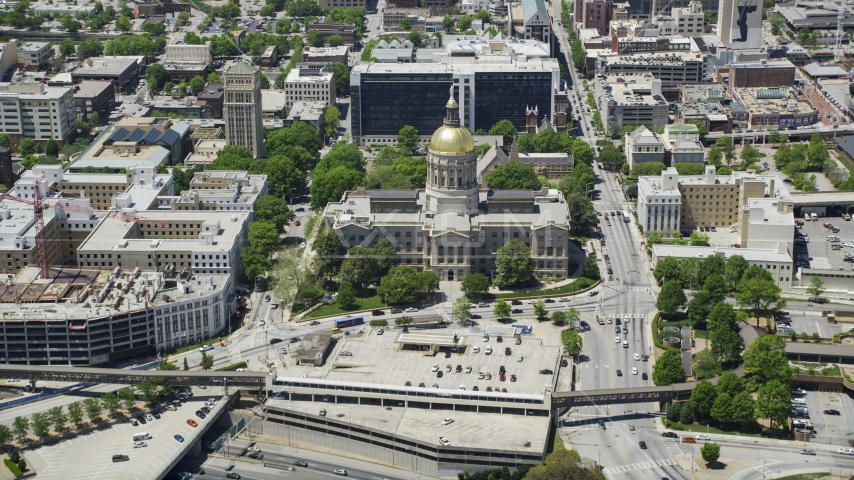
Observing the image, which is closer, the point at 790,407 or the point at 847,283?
the point at 790,407

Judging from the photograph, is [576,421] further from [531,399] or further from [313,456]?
[313,456]

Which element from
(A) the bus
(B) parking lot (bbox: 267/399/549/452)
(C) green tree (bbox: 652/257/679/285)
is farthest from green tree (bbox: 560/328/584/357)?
(A) the bus

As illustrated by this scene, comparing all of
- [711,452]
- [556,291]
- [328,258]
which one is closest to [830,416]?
[711,452]

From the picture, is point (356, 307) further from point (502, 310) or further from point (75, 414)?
point (75, 414)

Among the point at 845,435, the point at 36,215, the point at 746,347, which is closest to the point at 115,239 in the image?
the point at 36,215

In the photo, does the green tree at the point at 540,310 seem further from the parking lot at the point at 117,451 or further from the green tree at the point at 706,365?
the parking lot at the point at 117,451

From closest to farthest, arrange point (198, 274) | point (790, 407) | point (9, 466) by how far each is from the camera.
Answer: point (9, 466)
point (790, 407)
point (198, 274)

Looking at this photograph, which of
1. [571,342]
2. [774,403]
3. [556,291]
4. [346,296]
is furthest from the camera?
[556,291]
